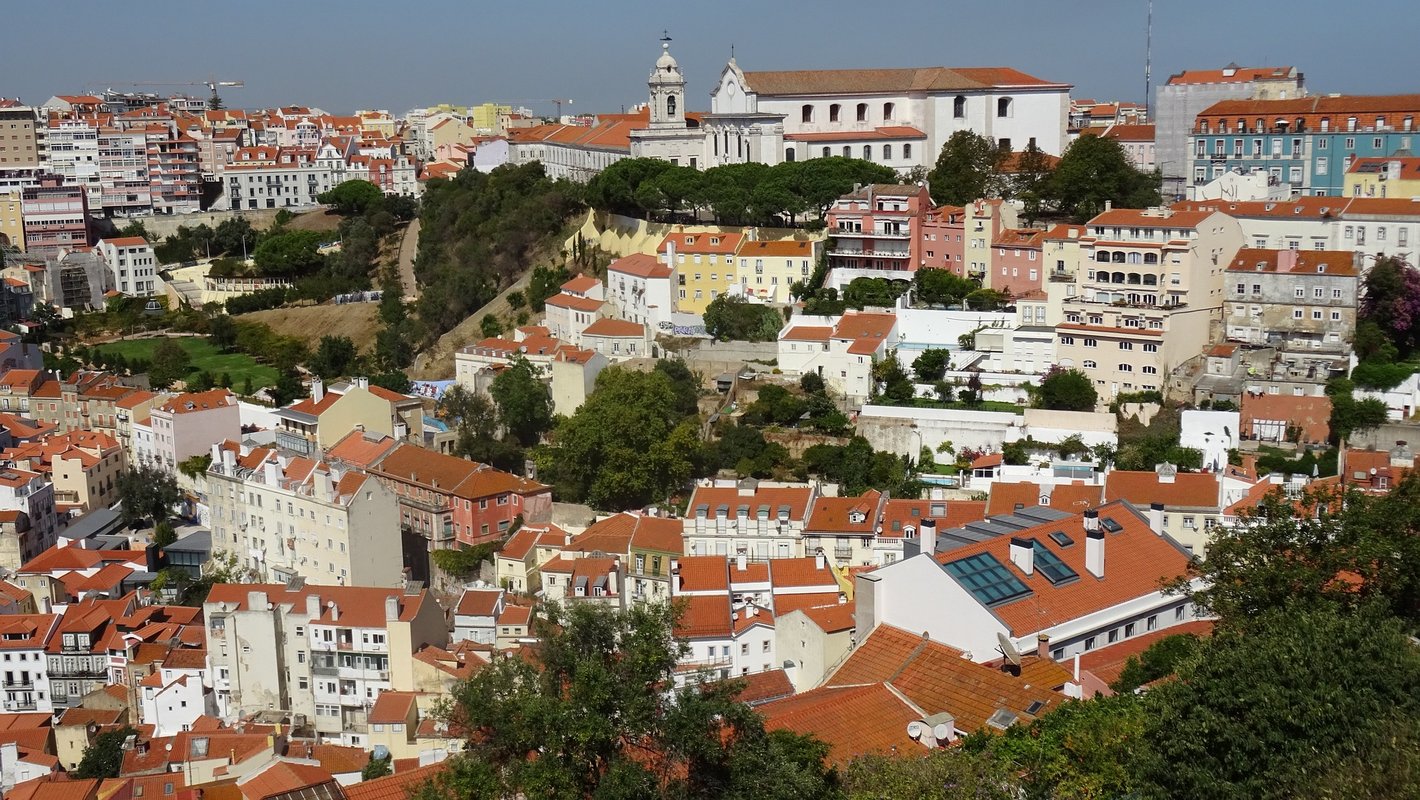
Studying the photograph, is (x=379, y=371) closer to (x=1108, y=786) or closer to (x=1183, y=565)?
(x=1183, y=565)

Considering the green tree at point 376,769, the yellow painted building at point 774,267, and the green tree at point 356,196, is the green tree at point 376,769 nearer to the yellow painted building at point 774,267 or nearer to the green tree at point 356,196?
the yellow painted building at point 774,267

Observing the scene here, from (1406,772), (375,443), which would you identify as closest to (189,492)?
(375,443)

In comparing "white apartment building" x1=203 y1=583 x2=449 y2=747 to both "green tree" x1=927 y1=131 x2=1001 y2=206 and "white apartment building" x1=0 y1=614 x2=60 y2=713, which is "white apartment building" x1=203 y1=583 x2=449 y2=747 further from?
"green tree" x1=927 y1=131 x2=1001 y2=206

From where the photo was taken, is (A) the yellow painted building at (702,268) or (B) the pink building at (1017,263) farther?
(A) the yellow painted building at (702,268)

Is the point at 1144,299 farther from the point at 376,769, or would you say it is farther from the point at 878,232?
the point at 376,769

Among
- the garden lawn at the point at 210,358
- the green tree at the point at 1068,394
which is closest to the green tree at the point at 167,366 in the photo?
the garden lawn at the point at 210,358

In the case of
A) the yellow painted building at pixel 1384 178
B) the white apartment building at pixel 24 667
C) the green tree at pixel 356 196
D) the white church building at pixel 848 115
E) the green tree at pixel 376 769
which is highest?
the white church building at pixel 848 115

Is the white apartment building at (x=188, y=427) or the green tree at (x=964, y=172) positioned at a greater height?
the green tree at (x=964, y=172)

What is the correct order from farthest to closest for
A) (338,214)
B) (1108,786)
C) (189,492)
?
1. (338,214)
2. (189,492)
3. (1108,786)
